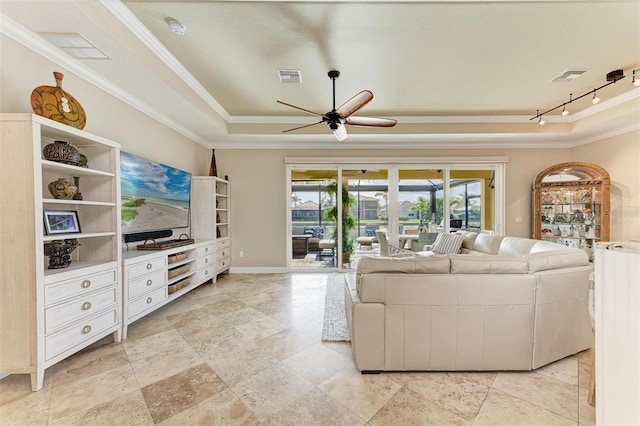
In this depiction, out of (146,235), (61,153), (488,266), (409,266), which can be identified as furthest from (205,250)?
(488,266)

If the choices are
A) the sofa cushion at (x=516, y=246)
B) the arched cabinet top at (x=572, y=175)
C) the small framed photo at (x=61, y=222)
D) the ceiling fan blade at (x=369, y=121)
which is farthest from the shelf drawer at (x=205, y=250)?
the arched cabinet top at (x=572, y=175)

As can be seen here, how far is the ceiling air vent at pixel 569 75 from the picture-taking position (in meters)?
3.06

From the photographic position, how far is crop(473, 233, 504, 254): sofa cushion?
4055 mm

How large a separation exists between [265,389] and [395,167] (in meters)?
4.54

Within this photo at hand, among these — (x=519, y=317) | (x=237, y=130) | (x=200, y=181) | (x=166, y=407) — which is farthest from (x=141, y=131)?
(x=519, y=317)

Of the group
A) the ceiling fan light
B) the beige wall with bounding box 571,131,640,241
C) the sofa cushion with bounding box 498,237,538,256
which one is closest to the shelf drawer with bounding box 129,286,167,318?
the ceiling fan light

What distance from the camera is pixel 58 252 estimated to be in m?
2.07

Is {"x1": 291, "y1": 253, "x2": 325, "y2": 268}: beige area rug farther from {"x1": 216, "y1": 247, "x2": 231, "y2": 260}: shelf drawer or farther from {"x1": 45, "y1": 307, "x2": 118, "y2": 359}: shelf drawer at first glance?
{"x1": 45, "y1": 307, "x2": 118, "y2": 359}: shelf drawer

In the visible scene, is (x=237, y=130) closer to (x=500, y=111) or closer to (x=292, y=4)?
(x=292, y=4)

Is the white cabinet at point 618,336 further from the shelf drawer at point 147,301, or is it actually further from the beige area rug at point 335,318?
the shelf drawer at point 147,301

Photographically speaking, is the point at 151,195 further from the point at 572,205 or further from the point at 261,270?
the point at 572,205

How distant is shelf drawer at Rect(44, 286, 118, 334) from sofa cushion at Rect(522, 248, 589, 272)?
3582 millimetres

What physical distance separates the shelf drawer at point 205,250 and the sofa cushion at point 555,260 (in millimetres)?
3963

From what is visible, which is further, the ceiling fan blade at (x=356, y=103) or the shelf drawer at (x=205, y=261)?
the shelf drawer at (x=205, y=261)
